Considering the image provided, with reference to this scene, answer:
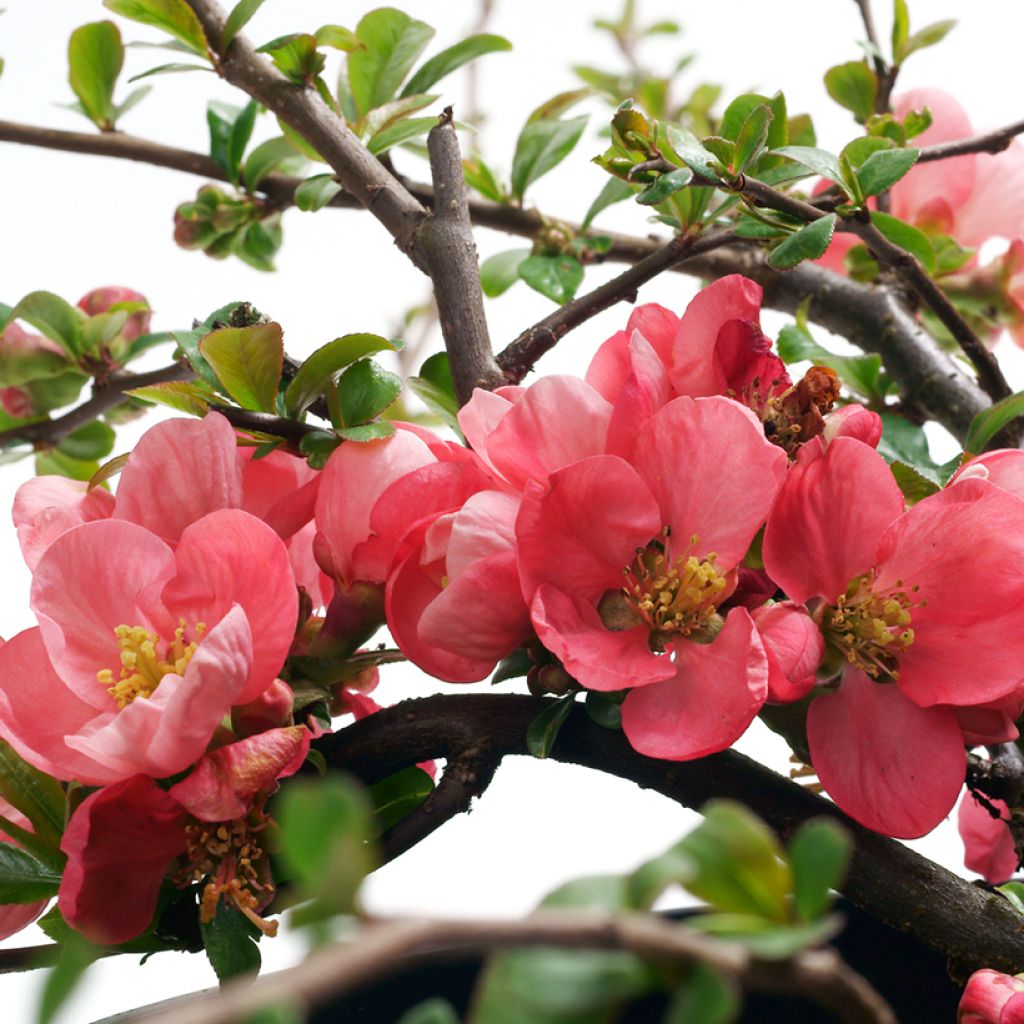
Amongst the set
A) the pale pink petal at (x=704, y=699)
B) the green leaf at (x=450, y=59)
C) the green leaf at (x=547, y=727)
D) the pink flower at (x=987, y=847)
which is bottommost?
the pink flower at (x=987, y=847)

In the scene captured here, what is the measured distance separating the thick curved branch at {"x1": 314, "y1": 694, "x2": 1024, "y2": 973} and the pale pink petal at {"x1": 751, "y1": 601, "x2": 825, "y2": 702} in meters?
0.05

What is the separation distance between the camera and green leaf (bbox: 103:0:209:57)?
19.9 inches

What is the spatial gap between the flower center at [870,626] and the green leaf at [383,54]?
356 mm

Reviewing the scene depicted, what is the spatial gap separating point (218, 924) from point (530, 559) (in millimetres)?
133

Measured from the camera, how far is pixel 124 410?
0.68 m

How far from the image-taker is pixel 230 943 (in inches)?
13.3

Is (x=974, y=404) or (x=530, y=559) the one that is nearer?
(x=530, y=559)

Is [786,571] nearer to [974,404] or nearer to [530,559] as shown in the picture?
[530,559]

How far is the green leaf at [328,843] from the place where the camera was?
150mm

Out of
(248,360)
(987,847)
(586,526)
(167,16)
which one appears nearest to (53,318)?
(167,16)

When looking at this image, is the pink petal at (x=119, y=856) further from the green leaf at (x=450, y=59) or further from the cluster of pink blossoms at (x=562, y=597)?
the green leaf at (x=450, y=59)

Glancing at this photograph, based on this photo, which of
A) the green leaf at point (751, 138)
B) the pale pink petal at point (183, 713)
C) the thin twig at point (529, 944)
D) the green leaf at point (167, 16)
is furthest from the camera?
the green leaf at point (167, 16)

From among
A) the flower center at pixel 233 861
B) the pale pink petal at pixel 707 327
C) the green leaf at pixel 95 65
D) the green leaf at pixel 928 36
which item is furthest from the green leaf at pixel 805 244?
the green leaf at pixel 95 65

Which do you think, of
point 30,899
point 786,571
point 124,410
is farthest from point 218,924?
point 124,410
